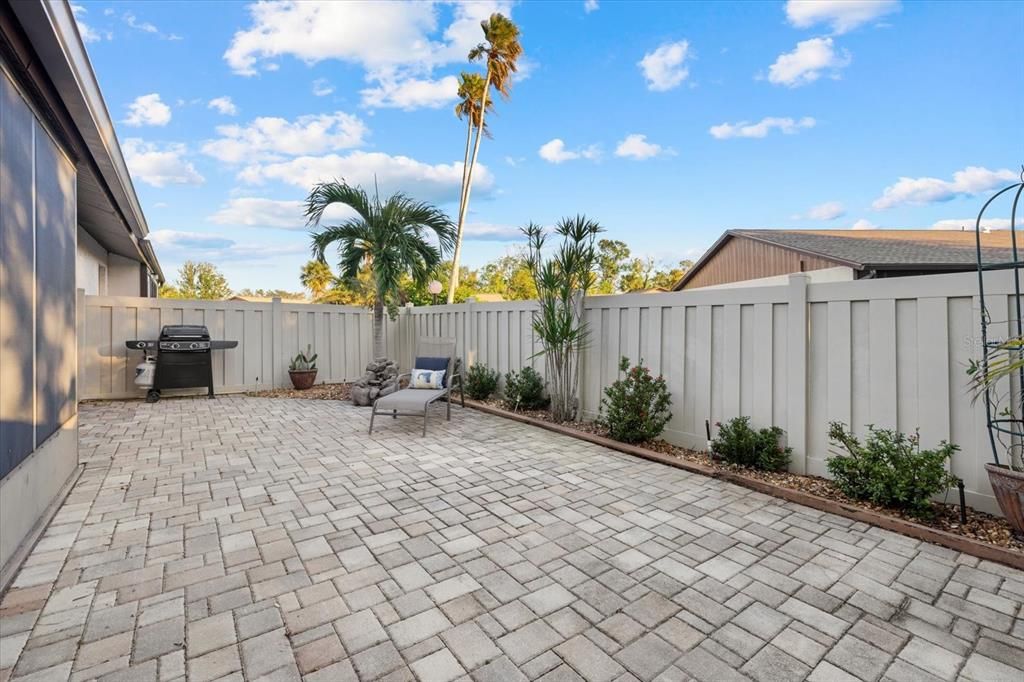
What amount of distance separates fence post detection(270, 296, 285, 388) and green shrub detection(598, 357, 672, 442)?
6442mm

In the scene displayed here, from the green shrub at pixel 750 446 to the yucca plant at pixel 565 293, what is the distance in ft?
6.11

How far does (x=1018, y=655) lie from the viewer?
1.59 m

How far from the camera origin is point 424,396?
5262 millimetres

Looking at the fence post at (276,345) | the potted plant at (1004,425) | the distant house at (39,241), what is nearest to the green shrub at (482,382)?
the fence post at (276,345)

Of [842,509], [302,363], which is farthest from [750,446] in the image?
[302,363]

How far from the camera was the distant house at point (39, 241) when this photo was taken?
6.99 ft

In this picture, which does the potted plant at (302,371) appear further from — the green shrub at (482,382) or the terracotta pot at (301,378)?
the green shrub at (482,382)

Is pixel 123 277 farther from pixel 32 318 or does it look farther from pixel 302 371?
pixel 32 318

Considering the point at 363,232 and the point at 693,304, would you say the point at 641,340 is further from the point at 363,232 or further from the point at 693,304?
the point at 363,232

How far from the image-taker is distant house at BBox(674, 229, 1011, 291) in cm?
952

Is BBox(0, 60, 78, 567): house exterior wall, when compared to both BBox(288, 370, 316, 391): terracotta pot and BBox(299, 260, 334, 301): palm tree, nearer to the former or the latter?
BBox(288, 370, 316, 391): terracotta pot

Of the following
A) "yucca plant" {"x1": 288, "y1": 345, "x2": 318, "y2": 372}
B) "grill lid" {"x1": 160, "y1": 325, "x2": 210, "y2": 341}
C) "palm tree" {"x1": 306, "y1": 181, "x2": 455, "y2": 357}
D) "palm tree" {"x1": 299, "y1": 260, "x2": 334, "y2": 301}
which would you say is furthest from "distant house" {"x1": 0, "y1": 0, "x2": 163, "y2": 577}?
"palm tree" {"x1": 299, "y1": 260, "x2": 334, "y2": 301}

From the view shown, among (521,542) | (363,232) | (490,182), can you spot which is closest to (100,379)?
(363,232)

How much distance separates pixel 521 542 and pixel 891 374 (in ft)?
8.58
